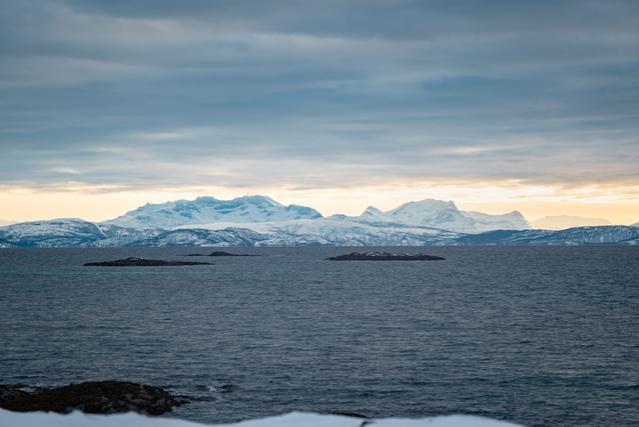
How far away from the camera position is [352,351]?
6562 centimetres

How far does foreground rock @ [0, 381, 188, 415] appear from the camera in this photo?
129 ft

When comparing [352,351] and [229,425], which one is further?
[352,351]

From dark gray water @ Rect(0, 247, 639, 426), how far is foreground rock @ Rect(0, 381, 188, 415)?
1819 mm

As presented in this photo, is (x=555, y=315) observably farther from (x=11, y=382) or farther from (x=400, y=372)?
(x=11, y=382)

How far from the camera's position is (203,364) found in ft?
194

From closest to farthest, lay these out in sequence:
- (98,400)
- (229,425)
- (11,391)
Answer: (229,425)
(98,400)
(11,391)

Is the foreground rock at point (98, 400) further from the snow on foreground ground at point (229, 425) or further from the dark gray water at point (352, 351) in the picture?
the snow on foreground ground at point (229, 425)

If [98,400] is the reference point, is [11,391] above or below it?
below

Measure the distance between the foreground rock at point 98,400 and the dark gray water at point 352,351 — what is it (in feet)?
5.97

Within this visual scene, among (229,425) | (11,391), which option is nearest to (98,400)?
(11,391)

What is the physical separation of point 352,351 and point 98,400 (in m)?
29.8

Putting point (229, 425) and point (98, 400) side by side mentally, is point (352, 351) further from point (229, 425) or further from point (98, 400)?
point (229, 425)

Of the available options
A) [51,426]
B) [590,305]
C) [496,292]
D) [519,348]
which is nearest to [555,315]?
[590,305]

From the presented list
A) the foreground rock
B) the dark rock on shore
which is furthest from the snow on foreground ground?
the dark rock on shore
